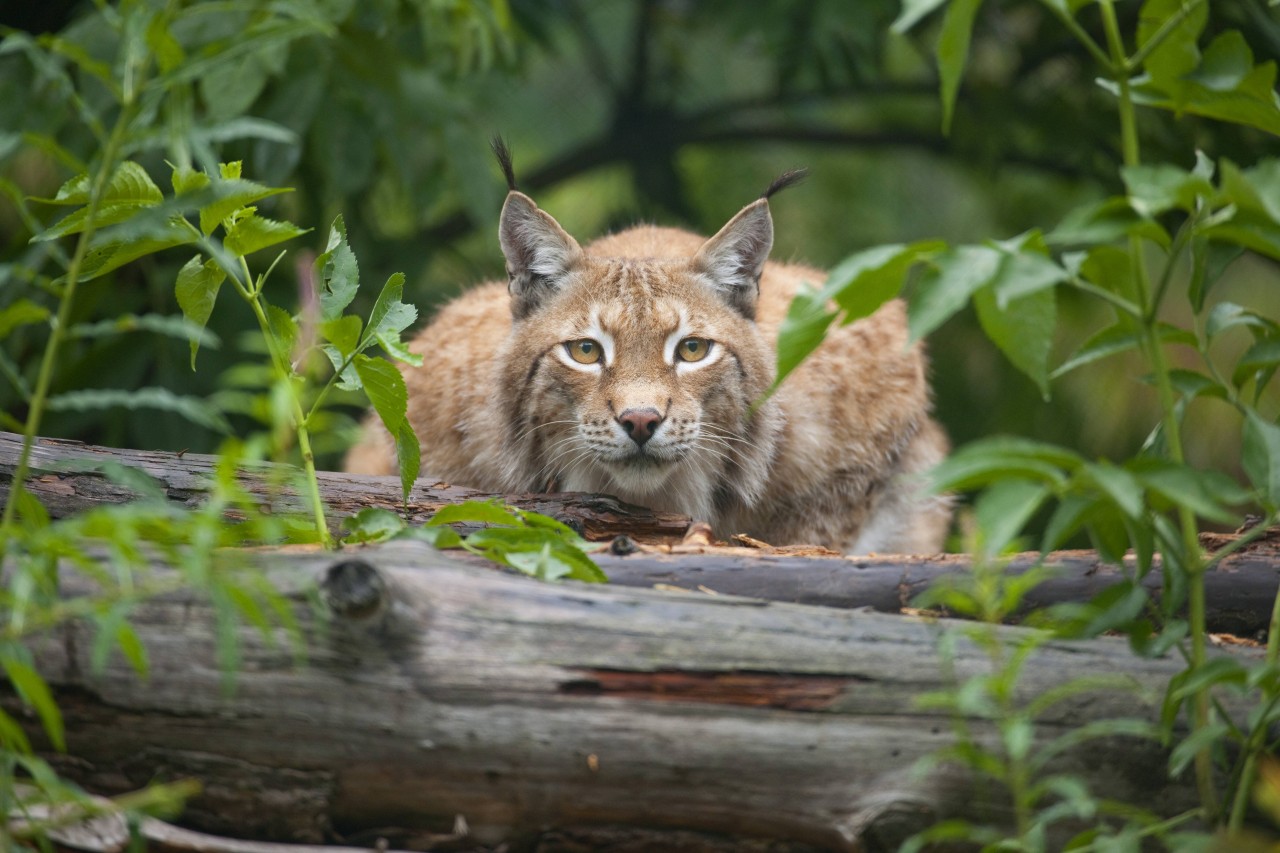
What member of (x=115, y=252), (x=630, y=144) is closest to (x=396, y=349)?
(x=115, y=252)

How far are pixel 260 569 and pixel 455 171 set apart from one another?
11.2ft

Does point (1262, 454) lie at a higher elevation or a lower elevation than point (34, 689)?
higher

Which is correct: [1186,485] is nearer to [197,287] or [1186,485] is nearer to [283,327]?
[283,327]

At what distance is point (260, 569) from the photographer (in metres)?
2.11

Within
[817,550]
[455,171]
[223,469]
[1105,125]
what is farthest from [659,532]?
[1105,125]

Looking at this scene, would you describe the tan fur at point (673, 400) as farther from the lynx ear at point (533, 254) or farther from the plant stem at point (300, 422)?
the plant stem at point (300, 422)

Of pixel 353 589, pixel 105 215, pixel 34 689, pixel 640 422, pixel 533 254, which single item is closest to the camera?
pixel 34 689

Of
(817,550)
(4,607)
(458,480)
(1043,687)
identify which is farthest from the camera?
(458,480)

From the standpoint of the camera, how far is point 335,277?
2850 millimetres

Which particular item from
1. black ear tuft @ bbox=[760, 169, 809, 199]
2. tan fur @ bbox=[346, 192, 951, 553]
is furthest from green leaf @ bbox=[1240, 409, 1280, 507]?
black ear tuft @ bbox=[760, 169, 809, 199]

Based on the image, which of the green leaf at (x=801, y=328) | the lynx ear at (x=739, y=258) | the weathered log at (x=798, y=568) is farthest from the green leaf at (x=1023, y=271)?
the lynx ear at (x=739, y=258)

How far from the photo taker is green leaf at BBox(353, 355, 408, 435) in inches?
109

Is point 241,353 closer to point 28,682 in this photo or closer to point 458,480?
point 458,480

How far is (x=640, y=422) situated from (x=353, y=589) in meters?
1.70
